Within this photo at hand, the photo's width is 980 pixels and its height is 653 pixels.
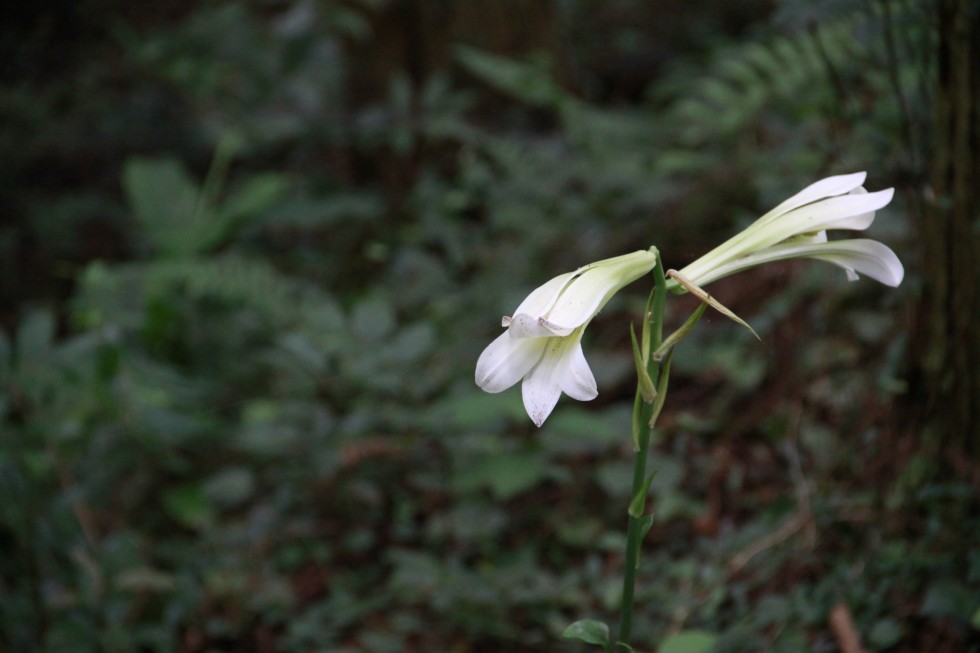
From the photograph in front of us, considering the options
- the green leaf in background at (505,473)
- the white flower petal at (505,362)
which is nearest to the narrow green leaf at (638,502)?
the white flower petal at (505,362)

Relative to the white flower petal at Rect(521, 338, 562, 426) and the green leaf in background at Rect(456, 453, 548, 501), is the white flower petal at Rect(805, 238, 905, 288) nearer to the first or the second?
the white flower petal at Rect(521, 338, 562, 426)

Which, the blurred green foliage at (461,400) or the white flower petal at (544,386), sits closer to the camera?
the white flower petal at (544,386)

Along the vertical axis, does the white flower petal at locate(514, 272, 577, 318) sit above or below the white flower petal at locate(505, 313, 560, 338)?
above

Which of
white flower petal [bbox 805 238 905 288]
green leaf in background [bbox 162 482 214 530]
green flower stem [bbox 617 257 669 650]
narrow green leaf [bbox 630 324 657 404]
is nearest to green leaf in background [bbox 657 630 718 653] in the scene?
green flower stem [bbox 617 257 669 650]

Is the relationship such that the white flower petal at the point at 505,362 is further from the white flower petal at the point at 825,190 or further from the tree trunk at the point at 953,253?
the tree trunk at the point at 953,253

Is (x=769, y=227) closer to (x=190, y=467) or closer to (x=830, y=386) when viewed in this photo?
(x=830, y=386)

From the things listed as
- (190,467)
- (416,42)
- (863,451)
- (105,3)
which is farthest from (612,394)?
(105,3)

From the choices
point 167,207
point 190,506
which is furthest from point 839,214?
point 167,207

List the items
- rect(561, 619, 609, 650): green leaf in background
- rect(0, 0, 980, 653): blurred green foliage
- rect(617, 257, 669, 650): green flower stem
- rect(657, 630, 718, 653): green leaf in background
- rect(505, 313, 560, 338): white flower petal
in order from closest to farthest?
rect(505, 313, 560, 338): white flower petal
rect(617, 257, 669, 650): green flower stem
rect(561, 619, 609, 650): green leaf in background
rect(657, 630, 718, 653): green leaf in background
rect(0, 0, 980, 653): blurred green foliage
